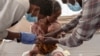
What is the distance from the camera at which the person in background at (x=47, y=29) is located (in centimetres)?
150

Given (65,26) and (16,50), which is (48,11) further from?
(16,50)

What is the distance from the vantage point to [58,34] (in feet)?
4.60

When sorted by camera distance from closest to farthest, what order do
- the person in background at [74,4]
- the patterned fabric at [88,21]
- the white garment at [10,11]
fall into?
the white garment at [10,11]
the patterned fabric at [88,21]
the person in background at [74,4]

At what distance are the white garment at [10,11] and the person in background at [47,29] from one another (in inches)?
24.3

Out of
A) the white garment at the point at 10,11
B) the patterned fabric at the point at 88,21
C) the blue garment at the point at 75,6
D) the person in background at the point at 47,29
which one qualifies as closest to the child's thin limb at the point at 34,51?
the person in background at the point at 47,29

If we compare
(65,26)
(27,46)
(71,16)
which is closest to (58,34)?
(65,26)

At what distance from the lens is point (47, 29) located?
1.53 m

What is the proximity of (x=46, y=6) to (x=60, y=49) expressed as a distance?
32 cm

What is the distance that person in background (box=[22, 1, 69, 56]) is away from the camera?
150 cm

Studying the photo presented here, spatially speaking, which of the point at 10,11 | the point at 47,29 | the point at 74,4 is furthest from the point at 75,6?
the point at 10,11

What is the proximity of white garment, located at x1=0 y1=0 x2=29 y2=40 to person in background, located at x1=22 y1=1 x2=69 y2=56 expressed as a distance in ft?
2.02

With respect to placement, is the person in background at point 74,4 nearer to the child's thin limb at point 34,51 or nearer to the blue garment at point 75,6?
the blue garment at point 75,6

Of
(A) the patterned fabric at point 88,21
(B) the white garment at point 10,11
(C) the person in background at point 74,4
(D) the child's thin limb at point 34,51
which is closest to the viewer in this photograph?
(B) the white garment at point 10,11

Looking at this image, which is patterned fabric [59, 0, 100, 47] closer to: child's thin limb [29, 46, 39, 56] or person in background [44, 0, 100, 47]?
person in background [44, 0, 100, 47]
